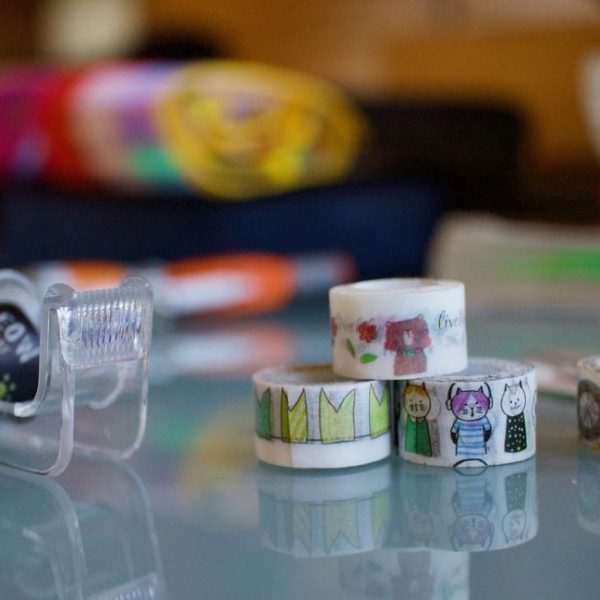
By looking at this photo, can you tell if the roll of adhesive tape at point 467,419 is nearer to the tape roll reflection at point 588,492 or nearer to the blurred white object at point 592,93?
the tape roll reflection at point 588,492

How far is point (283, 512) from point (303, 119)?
0.94 metres

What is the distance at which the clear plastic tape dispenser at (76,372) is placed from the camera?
2.01 feet

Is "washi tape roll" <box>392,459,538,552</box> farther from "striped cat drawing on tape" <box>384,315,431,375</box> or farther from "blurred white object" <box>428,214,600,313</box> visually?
"blurred white object" <box>428,214,600,313</box>

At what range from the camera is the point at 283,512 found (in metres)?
0.58

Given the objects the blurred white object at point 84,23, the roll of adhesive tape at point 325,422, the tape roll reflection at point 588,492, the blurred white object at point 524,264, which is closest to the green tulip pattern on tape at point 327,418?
the roll of adhesive tape at point 325,422

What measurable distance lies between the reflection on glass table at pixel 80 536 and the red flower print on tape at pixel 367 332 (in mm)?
146

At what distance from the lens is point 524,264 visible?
130 cm

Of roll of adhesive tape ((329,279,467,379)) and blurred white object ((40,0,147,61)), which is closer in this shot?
roll of adhesive tape ((329,279,467,379))

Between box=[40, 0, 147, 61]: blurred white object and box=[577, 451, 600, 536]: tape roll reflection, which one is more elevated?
box=[40, 0, 147, 61]: blurred white object

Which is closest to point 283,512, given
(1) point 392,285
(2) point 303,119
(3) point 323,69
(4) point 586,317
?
(1) point 392,285

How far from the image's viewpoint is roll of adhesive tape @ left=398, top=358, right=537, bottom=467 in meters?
0.65

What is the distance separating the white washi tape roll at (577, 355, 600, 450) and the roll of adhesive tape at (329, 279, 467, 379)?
67mm

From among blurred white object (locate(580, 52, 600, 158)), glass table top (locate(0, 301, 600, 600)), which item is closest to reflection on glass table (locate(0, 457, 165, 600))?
glass table top (locate(0, 301, 600, 600))

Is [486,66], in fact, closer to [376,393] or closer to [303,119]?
[303,119]
